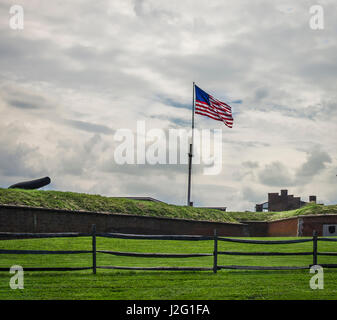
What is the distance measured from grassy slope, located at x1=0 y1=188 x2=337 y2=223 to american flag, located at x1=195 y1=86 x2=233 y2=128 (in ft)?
25.0

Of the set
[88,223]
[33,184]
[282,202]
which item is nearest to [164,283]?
[88,223]

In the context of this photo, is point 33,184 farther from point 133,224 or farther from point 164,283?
point 164,283

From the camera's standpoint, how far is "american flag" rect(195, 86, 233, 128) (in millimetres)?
32031

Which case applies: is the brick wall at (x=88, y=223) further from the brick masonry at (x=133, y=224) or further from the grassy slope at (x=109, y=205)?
the grassy slope at (x=109, y=205)

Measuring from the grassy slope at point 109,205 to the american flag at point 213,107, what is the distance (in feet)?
25.0

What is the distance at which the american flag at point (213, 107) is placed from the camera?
105ft

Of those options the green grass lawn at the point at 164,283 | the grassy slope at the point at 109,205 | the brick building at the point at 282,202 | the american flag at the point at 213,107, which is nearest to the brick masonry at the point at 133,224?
the grassy slope at the point at 109,205

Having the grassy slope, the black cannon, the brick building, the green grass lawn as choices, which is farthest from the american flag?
the brick building

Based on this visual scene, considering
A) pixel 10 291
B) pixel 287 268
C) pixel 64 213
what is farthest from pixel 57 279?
pixel 64 213

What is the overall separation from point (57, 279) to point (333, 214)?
2659 centimetres

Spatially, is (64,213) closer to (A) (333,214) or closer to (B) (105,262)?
(B) (105,262)

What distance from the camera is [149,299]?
984 centimetres

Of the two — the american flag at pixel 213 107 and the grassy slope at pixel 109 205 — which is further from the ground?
the american flag at pixel 213 107
